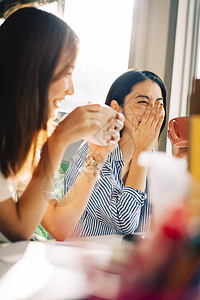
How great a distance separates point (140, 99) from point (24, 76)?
59 centimetres

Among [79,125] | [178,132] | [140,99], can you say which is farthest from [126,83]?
[79,125]

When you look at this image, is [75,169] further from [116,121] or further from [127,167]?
[116,121]

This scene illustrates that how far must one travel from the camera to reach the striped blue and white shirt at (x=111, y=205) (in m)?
0.95

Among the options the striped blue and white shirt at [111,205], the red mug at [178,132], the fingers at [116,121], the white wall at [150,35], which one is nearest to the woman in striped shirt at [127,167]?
the striped blue and white shirt at [111,205]

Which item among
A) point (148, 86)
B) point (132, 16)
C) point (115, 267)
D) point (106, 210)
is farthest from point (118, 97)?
point (115, 267)

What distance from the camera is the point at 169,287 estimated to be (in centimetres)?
17

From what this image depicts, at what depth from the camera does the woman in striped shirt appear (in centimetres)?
98

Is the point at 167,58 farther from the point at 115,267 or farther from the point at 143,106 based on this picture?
the point at 115,267

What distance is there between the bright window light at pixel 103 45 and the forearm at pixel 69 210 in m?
1.14

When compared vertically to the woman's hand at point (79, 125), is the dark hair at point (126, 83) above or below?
above

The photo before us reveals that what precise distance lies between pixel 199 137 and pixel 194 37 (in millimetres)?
1722

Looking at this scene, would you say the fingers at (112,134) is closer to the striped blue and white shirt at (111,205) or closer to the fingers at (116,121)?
the fingers at (116,121)

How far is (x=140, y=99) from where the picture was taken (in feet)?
3.91

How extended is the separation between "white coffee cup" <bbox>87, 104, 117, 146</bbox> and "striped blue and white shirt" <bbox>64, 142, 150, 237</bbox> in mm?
218
